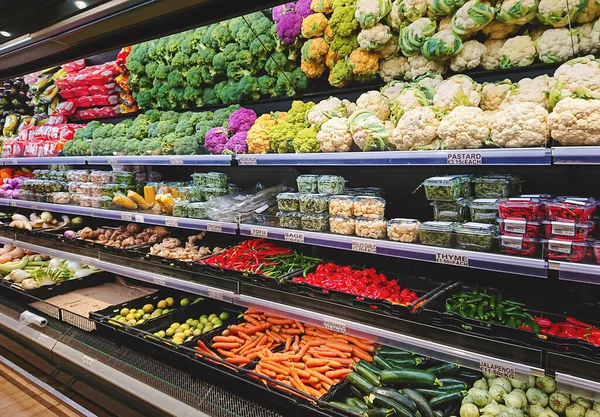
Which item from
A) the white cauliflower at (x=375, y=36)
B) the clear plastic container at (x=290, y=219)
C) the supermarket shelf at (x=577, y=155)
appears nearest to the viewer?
the supermarket shelf at (x=577, y=155)

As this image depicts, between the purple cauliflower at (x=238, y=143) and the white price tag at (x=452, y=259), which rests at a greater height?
the purple cauliflower at (x=238, y=143)

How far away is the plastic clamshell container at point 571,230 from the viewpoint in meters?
1.71

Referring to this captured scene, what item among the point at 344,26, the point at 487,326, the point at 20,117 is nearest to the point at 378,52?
the point at 344,26

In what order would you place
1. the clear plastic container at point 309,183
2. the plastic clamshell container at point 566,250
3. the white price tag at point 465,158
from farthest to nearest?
the clear plastic container at point 309,183 < the white price tag at point 465,158 < the plastic clamshell container at point 566,250

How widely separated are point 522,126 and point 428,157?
1.24 feet

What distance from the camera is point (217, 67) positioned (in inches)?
131

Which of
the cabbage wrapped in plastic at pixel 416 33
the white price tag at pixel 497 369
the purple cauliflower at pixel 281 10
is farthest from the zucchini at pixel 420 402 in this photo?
the purple cauliflower at pixel 281 10

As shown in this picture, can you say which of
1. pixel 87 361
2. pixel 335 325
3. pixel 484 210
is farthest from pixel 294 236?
pixel 87 361

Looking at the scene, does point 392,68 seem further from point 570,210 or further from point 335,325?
point 335,325

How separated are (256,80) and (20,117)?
4.13 m

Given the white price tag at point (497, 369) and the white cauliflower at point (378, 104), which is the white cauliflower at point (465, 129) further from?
the white price tag at point (497, 369)

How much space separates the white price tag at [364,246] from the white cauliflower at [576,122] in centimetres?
90

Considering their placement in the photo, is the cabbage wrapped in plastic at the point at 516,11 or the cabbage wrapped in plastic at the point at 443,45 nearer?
the cabbage wrapped in plastic at the point at 516,11

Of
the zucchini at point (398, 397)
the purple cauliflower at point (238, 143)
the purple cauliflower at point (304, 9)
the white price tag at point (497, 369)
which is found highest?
the purple cauliflower at point (304, 9)
